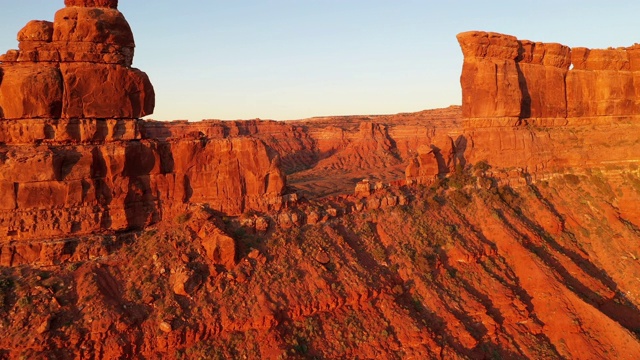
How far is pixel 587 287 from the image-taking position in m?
25.2

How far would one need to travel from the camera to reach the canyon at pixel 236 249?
17.5 metres

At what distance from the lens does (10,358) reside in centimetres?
1513

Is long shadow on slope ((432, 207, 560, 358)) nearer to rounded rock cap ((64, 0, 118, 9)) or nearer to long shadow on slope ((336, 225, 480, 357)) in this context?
long shadow on slope ((336, 225, 480, 357))

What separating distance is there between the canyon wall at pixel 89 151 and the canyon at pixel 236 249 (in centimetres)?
6

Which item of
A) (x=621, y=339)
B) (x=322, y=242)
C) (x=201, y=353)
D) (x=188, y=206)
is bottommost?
(x=621, y=339)

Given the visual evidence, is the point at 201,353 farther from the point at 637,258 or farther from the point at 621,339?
the point at 637,258

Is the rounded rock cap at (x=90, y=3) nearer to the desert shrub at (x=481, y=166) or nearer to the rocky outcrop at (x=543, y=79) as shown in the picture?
the rocky outcrop at (x=543, y=79)

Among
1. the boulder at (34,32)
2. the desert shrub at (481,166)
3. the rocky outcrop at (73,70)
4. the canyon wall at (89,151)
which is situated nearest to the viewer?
the canyon wall at (89,151)

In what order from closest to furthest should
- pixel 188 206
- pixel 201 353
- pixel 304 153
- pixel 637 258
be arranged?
pixel 201 353 < pixel 188 206 < pixel 637 258 < pixel 304 153

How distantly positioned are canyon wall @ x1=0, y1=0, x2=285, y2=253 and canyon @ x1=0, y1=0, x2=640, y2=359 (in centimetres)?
6

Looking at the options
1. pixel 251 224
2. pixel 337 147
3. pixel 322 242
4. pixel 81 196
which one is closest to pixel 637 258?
pixel 322 242

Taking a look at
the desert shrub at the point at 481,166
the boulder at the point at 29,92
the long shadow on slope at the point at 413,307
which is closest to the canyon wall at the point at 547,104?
the desert shrub at the point at 481,166

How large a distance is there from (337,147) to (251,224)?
194 ft

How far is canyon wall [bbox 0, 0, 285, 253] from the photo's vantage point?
18.1 meters
